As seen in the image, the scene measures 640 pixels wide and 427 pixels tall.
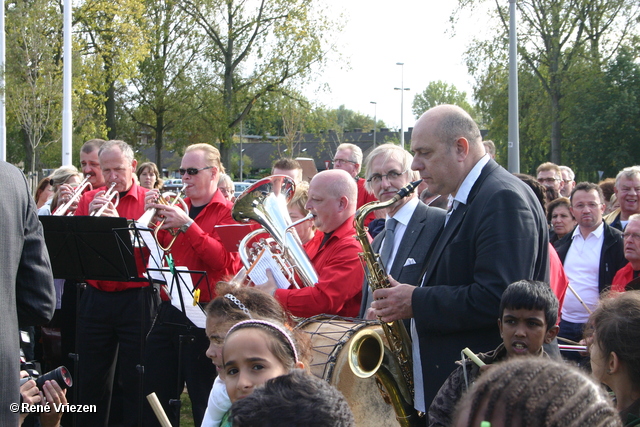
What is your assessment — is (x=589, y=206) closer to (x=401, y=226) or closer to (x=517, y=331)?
(x=401, y=226)

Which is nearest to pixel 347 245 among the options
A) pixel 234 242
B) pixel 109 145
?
pixel 234 242

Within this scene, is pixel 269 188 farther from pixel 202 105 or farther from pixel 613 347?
pixel 202 105

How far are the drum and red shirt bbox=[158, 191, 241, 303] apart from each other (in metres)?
1.17

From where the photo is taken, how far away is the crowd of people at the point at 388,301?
1.68 metres

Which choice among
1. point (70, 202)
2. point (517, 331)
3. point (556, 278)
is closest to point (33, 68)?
point (70, 202)

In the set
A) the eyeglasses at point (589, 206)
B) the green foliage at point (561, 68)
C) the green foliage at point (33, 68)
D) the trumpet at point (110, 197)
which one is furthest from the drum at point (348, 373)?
the green foliage at point (561, 68)

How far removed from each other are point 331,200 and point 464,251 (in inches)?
57.0

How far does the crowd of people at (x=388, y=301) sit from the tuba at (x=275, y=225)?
4.7 inches

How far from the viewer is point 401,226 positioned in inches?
156

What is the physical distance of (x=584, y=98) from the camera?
24.7 meters

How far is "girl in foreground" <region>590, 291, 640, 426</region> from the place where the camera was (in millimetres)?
2393

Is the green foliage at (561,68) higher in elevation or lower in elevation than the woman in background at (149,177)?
higher

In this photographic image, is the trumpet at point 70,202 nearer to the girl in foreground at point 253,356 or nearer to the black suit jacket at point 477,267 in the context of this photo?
the girl in foreground at point 253,356

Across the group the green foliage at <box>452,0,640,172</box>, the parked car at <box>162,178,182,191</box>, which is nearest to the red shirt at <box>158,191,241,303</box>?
the parked car at <box>162,178,182,191</box>
